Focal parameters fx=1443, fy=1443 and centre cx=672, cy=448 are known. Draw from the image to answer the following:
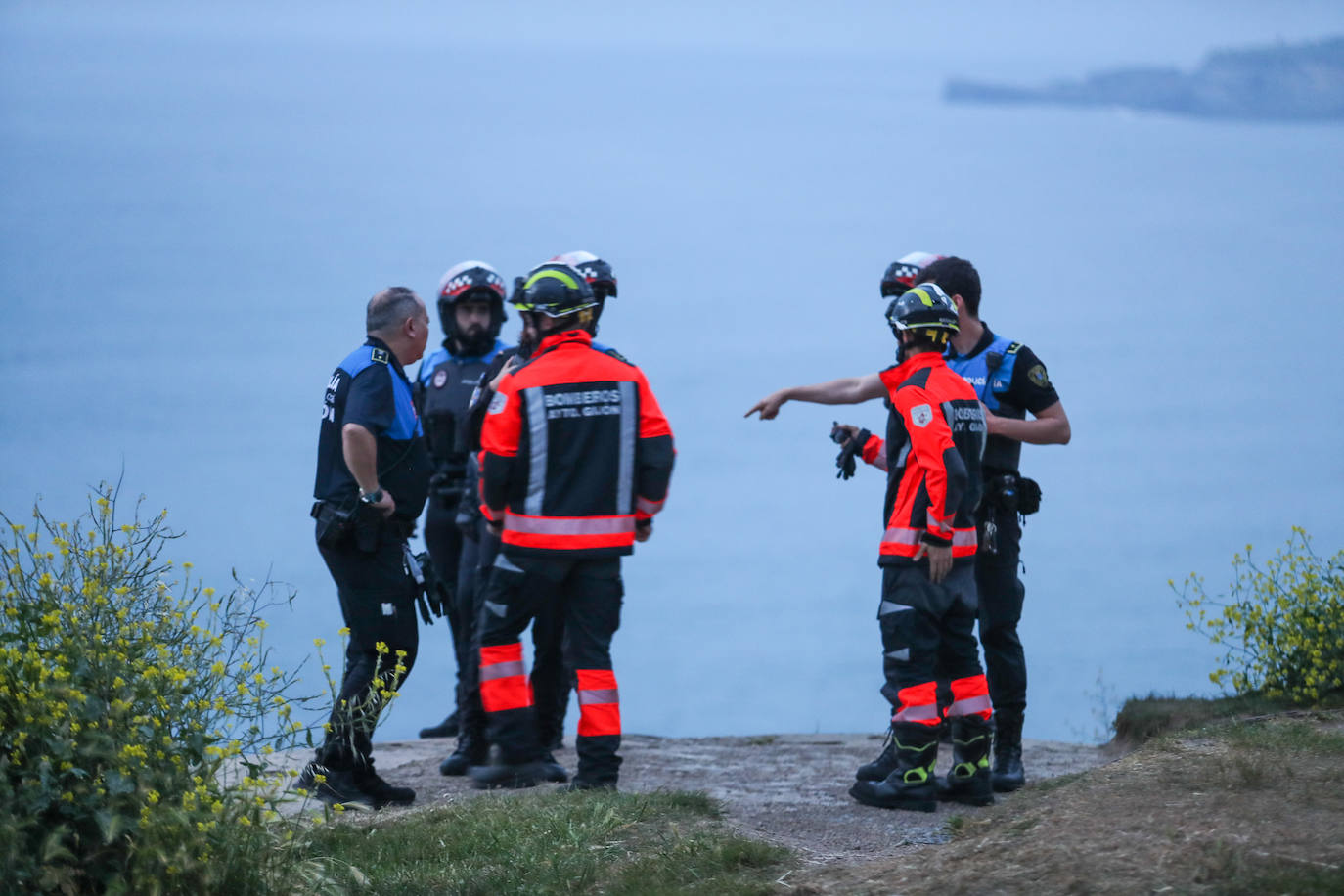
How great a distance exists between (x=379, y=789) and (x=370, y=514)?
1082mm

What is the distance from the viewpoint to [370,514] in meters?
5.42

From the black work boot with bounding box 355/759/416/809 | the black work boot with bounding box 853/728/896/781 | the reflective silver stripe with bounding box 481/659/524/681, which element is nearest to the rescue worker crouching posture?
the black work boot with bounding box 853/728/896/781

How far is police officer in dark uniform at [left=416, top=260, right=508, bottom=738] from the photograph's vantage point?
6516 mm

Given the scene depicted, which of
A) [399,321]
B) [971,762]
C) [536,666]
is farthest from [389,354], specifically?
[971,762]

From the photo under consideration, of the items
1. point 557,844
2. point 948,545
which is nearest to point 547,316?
point 948,545

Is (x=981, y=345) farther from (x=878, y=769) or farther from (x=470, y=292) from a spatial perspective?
(x=470, y=292)

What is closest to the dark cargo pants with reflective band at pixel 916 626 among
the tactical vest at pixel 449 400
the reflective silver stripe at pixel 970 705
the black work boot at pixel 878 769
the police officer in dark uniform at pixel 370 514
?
the reflective silver stripe at pixel 970 705

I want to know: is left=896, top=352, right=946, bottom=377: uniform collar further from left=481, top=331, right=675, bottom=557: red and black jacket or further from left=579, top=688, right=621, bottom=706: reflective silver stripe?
left=579, top=688, right=621, bottom=706: reflective silver stripe

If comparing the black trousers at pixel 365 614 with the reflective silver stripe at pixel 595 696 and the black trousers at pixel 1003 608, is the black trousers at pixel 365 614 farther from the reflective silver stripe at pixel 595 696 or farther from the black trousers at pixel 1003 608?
the black trousers at pixel 1003 608

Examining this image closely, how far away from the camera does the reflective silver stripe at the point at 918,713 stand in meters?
5.29

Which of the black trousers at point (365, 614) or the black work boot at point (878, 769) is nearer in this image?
the black trousers at point (365, 614)

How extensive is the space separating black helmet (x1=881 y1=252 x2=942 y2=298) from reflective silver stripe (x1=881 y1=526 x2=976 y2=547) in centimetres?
132

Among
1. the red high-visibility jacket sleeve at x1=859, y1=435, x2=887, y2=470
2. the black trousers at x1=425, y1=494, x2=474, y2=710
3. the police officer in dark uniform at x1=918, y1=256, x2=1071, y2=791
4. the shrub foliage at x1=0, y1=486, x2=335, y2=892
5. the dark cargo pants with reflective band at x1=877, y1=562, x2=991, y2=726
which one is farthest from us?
the black trousers at x1=425, y1=494, x2=474, y2=710

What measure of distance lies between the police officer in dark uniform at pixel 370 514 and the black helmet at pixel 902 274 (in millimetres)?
2071
